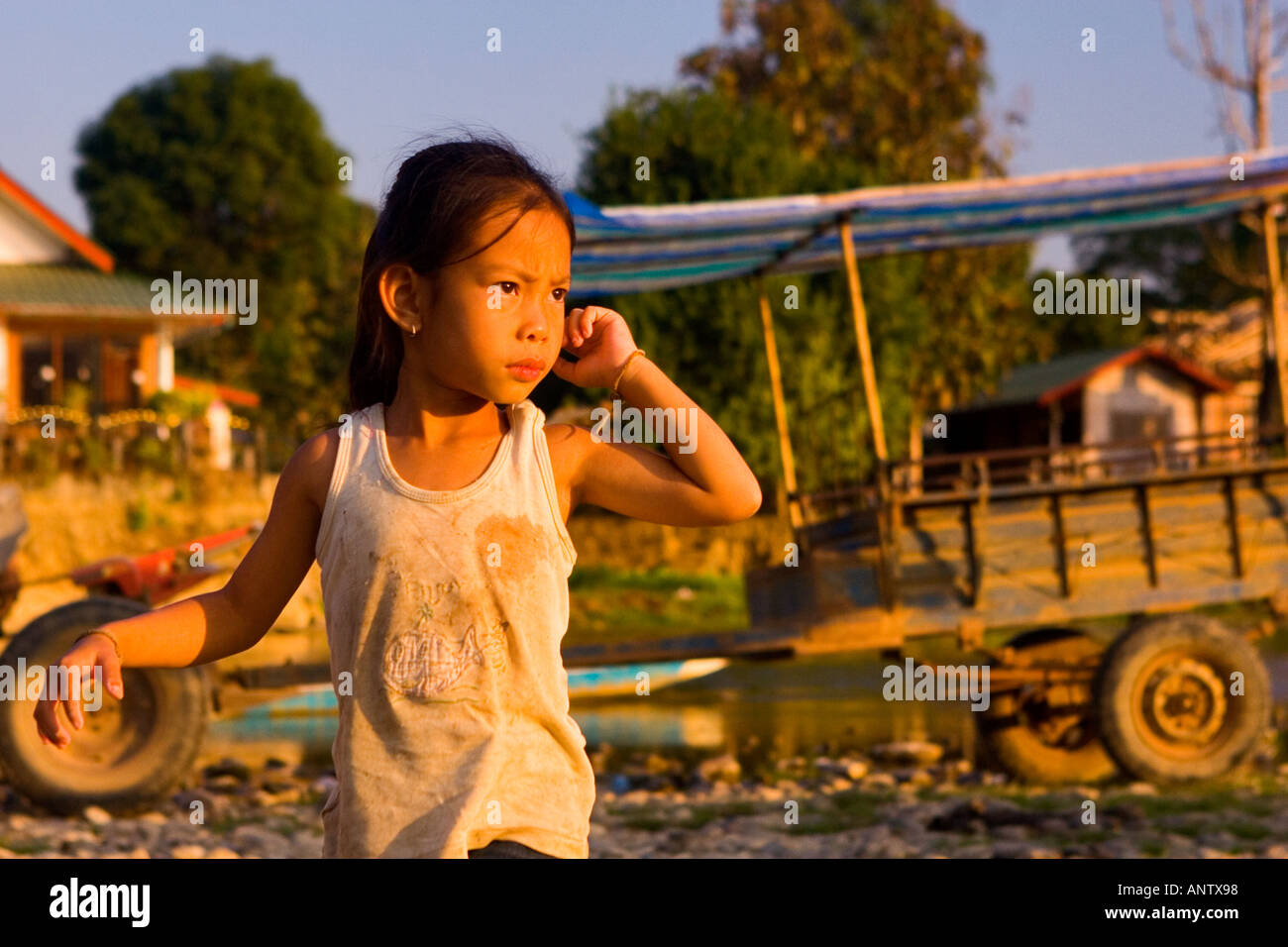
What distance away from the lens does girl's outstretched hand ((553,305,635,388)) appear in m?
2.30

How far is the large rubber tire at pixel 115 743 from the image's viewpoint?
7832 millimetres

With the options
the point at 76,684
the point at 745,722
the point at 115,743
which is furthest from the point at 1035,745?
the point at 76,684

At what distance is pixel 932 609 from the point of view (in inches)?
332

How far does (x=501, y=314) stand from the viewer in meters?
2.20

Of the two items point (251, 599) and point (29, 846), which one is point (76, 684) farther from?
point (29, 846)

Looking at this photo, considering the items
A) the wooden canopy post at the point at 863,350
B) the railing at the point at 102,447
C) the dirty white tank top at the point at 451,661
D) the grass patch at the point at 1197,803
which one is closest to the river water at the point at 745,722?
the grass patch at the point at 1197,803

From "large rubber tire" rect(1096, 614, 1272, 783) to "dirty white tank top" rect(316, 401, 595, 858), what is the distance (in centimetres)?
636

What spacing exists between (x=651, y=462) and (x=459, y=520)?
30 cm

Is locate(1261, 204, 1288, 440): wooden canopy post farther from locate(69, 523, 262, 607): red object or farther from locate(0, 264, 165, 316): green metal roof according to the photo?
locate(0, 264, 165, 316): green metal roof

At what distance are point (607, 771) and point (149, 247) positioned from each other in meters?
46.3

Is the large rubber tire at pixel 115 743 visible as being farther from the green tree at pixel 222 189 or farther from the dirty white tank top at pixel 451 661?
the green tree at pixel 222 189

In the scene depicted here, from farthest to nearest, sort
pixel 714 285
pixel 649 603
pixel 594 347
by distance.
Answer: pixel 714 285 → pixel 649 603 → pixel 594 347

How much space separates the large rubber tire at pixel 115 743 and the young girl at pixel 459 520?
5.86 m
